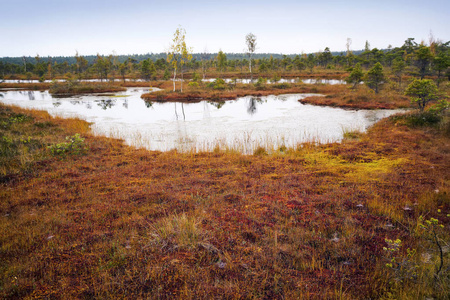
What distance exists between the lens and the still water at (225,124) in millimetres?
13680

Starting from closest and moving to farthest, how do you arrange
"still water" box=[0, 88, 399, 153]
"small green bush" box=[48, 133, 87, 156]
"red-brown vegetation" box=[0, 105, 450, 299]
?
"red-brown vegetation" box=[0, 105, 450, 299], "small green bush" box=[48, 133, 87, 156], "still water" box=[0, 88, 399, 153]

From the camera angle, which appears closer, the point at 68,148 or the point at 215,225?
the point at 215,225

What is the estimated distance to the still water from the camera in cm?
1368

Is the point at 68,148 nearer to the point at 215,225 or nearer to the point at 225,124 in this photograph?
the point at 215,225

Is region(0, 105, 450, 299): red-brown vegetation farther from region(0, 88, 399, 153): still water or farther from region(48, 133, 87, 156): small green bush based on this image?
region(0, 88, 399, 153): still water

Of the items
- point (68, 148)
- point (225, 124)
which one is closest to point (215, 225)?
point (68, 148)

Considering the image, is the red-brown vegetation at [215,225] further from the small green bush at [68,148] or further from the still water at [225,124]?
the still water at [225,124]

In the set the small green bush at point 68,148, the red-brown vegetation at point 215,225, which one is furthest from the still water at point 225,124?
the red-brown vegetation at point 215,225

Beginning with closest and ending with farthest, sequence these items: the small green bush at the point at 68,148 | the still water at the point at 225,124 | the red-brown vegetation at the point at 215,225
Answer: the red-brown vegetation at the point at 215,225 → the small green bush at the point at 68,148 → the still water at the point at 225,124

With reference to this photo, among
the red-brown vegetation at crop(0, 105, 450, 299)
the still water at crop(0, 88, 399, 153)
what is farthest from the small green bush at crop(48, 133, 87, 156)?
the still water at crop(0, 88, 399, 153)

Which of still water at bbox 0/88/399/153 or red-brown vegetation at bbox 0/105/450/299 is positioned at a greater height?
still water at bbox 0/88/399/153

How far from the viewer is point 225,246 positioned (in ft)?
13.4

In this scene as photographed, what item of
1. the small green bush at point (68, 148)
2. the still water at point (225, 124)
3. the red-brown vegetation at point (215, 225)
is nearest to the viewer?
the red-brown vegetation at point (215, 225)

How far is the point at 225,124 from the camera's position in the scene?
18188 mm
